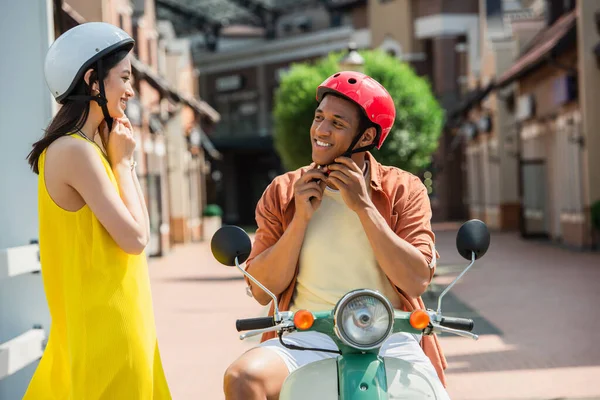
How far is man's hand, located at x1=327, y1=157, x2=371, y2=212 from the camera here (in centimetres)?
326

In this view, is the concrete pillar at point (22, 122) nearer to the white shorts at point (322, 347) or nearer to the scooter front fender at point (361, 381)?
the white shorts at point (322, 347)

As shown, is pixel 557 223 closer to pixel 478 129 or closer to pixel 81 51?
pixel 478 129

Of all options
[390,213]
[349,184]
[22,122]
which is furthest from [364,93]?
[22,122]

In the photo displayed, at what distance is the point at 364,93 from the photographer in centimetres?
340

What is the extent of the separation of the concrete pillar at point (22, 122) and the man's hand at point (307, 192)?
1.96 metres

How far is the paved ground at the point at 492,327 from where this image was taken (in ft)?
23.8

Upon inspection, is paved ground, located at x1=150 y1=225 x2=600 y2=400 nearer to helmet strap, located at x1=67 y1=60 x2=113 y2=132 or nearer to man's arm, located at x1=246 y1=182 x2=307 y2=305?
man's arm, located at x1=246 y1=182 x2=307 y2=305

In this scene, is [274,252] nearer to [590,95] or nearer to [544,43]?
[590,95]

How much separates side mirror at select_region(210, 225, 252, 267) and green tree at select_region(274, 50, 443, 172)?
23794 mm

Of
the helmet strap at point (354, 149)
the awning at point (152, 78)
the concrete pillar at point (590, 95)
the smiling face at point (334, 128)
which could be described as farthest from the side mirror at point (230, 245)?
the concrete pillar at point (590, 95)

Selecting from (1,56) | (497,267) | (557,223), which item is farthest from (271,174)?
(1,56)

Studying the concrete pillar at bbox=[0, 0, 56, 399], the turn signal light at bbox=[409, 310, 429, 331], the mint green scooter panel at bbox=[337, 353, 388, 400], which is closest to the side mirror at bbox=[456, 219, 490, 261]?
the turn signal light at bbox=[409, 310, 429, 331]

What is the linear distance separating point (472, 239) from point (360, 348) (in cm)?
61

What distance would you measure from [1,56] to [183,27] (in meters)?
56.5
